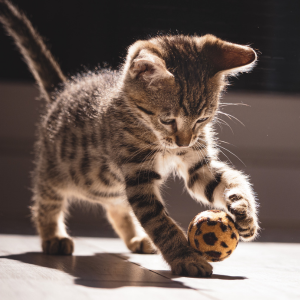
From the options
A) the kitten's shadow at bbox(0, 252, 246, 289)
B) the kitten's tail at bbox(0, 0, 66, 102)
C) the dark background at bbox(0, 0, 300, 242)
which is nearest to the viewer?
the kitten's shadow at bbox(0, 252, 246, 289)

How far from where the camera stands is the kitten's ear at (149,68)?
1.45m

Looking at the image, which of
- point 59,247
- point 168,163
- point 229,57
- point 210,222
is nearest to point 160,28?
point 229,57

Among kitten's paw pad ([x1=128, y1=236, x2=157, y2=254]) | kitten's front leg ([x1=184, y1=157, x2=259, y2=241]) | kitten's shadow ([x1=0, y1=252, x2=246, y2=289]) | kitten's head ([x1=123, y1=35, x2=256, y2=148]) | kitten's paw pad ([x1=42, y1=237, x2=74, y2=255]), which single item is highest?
kitten's head ([x1=123, y1=35, x2=256, y2=148])

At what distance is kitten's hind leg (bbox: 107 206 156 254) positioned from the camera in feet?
6.50

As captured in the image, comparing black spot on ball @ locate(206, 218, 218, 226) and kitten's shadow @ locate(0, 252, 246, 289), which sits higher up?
black spot on ball @ locate(206, 218, 218, 226)

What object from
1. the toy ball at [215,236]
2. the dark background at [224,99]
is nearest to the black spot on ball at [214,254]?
the toy ball at [215,236]

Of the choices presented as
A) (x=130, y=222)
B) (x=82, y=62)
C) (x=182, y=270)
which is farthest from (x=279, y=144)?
(x=182, y=270)

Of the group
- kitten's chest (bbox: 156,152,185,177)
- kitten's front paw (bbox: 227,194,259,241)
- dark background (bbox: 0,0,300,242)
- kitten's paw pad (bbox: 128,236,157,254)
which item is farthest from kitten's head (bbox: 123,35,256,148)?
dark background (bbox: 0,0,300,242)

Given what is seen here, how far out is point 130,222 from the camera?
216 centimetres

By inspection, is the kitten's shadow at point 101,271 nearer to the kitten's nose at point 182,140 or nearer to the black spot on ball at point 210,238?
the black spot on ball at point 210,238

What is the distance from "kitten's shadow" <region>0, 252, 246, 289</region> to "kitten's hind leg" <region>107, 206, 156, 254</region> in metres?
0.21

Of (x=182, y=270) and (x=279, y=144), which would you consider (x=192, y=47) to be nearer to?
(x=182, y=270)

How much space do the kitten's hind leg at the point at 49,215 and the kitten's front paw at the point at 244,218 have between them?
2.40ft

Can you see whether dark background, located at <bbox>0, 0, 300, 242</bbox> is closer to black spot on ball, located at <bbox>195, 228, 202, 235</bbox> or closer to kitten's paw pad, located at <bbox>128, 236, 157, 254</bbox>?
kitten's paw pad, located at <bbox>128, 236, 157, 254</bbox>
